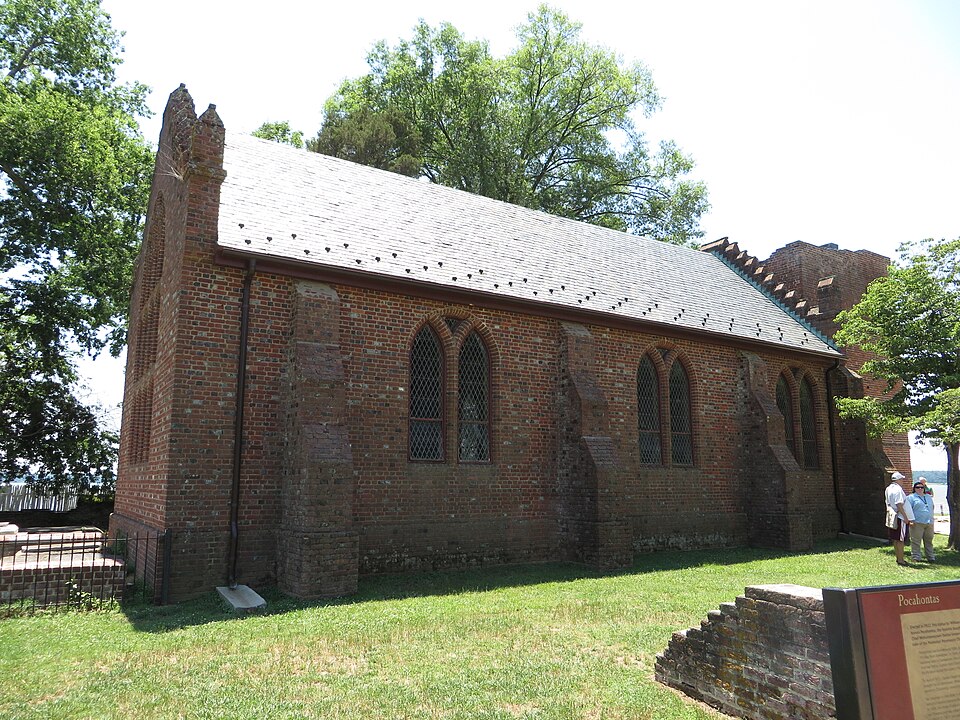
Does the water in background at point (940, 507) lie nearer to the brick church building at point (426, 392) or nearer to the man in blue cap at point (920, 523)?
the man in blue cap at point (920, 523)

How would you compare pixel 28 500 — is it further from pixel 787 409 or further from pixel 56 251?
pixel 787 409

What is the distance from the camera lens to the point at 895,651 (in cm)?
313

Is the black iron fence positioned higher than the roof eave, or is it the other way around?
the roof eave

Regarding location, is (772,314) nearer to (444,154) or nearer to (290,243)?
(290,243)

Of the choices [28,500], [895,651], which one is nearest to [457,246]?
[895,651]

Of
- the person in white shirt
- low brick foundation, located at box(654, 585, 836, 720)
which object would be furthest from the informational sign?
the person in white shirt

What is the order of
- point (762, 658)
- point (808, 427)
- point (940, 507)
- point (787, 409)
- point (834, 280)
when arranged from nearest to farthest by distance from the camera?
point (762, 658)
point (787, 409)
point (808, 427)
point (834, 280)
point (940, 507)

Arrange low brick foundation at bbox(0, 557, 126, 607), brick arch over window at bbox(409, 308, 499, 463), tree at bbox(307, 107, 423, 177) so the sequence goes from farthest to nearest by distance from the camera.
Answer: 1. tree at bbox(307, 107, 423, 177)
2. brick arch over window at bbox(409, 308, 499, 463)
3. low brick foundation at bbox(0, 557, 126, 607)

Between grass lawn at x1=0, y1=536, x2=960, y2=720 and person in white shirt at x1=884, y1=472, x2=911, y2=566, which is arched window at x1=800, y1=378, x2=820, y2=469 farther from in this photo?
grass lawn at x1=0, y1=536, x2=960, y2=720

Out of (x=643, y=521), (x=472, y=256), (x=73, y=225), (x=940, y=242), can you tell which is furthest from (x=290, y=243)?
(x=940, y=242)

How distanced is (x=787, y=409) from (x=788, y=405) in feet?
0.36

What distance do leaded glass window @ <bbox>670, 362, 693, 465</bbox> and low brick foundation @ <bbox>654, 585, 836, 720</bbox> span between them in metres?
10.0

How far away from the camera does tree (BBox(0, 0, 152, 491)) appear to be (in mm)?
19906

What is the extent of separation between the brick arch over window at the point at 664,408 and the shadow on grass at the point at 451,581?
2.13 metres
